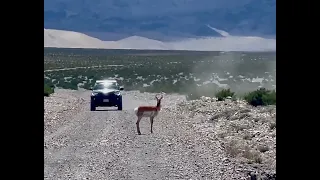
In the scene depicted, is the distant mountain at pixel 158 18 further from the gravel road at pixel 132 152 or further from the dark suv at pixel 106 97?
the gravel road at pixel 132 152

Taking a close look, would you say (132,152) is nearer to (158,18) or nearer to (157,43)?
(157,43)

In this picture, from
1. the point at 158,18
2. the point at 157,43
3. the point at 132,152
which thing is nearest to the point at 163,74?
the point at 132,152

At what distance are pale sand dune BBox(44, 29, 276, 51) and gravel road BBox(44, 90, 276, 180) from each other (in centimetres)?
14728

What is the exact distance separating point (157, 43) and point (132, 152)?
16318cm

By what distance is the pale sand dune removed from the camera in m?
172

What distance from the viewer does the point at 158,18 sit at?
628 feet

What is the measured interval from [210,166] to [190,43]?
174 metres

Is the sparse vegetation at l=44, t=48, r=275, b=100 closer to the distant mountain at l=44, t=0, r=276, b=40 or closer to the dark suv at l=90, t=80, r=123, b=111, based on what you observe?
the dark suv at l=90, t=80, r=123, b=111

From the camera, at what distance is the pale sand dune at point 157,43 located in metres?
172

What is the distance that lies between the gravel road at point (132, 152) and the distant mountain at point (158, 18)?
506ft

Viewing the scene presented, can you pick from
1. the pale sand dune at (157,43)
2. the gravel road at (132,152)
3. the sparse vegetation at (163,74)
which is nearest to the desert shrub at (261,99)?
the gravel road at (132,152)

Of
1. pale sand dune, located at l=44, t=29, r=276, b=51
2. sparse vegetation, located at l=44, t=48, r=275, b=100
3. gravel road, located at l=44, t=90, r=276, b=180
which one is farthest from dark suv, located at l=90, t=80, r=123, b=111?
pale sand dune, located at l=44, t=29, r=276, b=51
